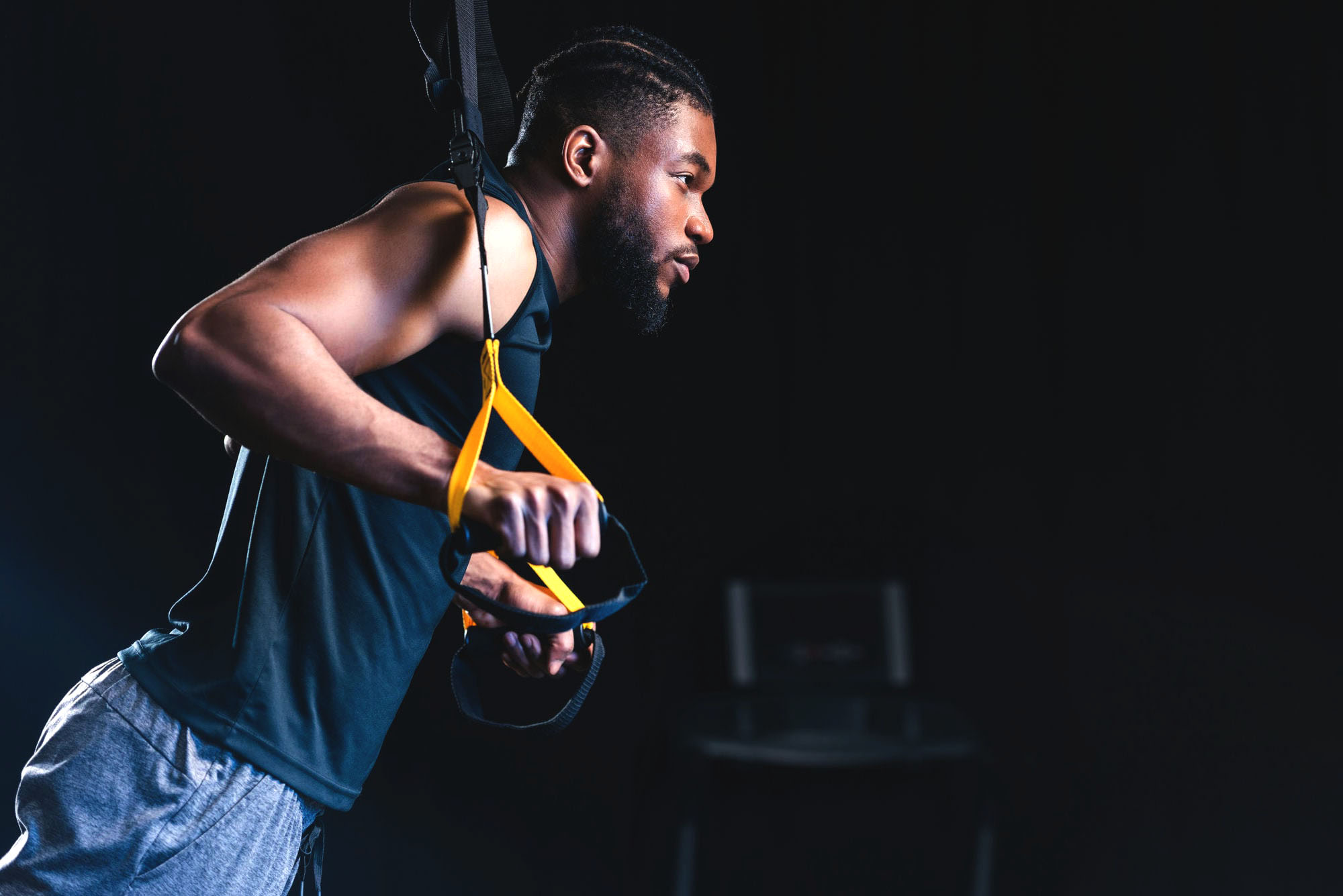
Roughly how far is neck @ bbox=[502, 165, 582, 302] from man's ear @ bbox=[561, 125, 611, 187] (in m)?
0.02

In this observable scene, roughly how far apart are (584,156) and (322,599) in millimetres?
369

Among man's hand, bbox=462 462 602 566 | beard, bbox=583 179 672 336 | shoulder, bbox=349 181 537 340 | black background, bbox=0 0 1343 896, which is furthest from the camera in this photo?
black background, bbox=0 0 1343 896

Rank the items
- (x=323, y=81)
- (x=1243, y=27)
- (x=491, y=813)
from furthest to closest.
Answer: (x=1243, y=27), (x=491, y=813), (x=323, y=81)

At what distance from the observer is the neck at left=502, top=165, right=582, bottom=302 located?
0.75 metres

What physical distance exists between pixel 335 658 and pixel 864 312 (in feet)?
5.49

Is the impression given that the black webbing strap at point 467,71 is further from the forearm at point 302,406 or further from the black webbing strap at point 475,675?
the black webbing strap at point 475,675

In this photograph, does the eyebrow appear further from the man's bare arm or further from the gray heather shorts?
the gray heather shorts

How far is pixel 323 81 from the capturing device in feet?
5.45

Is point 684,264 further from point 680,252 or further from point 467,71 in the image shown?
point 467,71

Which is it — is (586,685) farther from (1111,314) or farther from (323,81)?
(1111,314)

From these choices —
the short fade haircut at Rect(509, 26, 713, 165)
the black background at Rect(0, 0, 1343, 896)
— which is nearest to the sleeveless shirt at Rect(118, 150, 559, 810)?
the short fade haircut at Rect(509, 26, 713, 165)

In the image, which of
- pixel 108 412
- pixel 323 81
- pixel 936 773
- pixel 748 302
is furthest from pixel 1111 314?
pixel 108 412

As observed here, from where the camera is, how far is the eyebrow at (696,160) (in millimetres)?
759

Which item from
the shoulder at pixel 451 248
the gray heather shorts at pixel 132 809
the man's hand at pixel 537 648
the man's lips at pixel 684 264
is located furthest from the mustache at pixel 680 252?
the gray heather shorts at pixel 132 809
